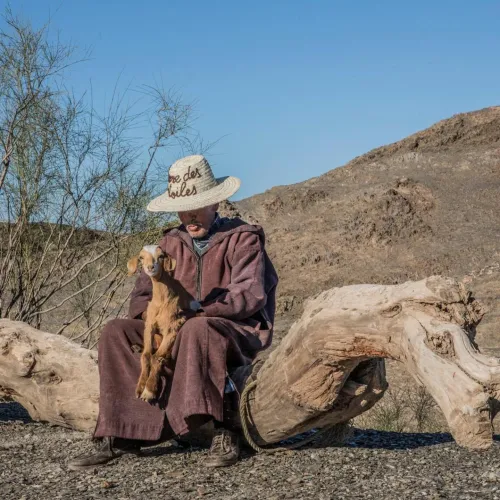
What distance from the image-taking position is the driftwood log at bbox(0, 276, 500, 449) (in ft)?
13.7

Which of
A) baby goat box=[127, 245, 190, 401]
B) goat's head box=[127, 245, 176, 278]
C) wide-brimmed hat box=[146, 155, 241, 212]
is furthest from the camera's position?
wide-brimmed hat box=[146, 155, 241, 212]

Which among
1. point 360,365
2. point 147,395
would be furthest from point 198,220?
point 360,365

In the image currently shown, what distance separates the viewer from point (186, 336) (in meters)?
5.37

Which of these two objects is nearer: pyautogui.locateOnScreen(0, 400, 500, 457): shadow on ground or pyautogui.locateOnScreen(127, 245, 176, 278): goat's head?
pyautogui.locateOnScreen(127, 245, 176, 278): goat's head

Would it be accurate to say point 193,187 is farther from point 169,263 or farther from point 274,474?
point 274,474

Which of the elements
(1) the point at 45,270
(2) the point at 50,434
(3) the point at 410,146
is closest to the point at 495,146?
(3) the point at 410,146

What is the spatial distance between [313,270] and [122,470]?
429 inches

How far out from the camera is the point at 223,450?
216 inches

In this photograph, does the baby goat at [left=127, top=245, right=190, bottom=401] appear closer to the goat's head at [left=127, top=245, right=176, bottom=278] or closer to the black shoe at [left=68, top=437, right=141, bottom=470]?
the goat's head at [left=127, top=245, right=176, bottom=278]

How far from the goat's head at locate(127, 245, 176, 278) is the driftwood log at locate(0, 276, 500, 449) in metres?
0.88

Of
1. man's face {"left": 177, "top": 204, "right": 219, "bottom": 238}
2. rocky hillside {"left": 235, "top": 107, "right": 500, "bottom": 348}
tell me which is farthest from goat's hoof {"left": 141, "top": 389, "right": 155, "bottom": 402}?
rocky hillside {"left": 235, "top": 107, "right": 500, "bottom": 348}

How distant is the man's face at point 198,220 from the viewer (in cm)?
588

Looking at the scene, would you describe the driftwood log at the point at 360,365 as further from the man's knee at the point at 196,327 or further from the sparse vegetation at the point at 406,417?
the sparse vegetation at the point at 406,417

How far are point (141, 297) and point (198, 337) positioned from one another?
712 mm
